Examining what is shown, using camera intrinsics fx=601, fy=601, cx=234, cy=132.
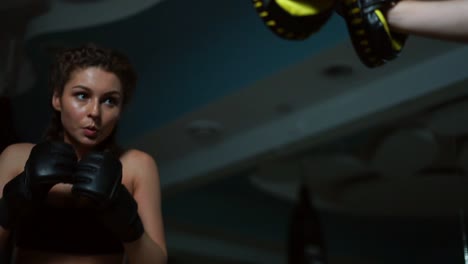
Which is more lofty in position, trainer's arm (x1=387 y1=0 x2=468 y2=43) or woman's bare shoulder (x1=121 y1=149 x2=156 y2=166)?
trainer's arm (x1=387 y1=0 x2=468 y2=43)

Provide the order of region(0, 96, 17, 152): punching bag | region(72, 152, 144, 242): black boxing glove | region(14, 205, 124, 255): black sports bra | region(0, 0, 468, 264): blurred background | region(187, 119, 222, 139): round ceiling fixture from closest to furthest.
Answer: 1. region(72, 152, 144, 242): black boxing glove
2. region(14, 205, 124, 255): black sports bra
3. region(0, 96, 17, 152): punching bag
4. region(0, 0, 468, 264): blurred background
5. region(187, 119, 222, 139): round ceiling fixture

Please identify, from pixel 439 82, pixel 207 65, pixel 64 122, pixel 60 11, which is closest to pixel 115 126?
pixel 64 122

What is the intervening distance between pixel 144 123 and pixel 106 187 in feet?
6.63

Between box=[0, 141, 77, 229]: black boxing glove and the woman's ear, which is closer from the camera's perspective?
box=[0, 141, 77, 229]: black boxing glove

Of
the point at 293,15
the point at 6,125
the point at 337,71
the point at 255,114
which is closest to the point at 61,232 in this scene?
the point at 6,125

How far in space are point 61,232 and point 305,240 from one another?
6.21 feet

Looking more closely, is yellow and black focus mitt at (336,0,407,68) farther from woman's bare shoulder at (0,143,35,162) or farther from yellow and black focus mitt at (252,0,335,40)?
woman's bare shoulder at (0,143,35,162)

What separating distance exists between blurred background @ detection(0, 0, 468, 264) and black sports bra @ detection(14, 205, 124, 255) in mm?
237

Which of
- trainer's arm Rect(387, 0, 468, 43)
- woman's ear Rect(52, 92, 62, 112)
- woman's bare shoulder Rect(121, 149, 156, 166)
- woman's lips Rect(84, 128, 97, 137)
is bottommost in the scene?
woman's bare shoulder Rect(121, 149, 156, 166)

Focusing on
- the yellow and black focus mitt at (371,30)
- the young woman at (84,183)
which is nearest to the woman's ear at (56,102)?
the young woman at (84,183)

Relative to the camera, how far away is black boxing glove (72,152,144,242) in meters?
0.87

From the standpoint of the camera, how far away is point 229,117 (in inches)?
121

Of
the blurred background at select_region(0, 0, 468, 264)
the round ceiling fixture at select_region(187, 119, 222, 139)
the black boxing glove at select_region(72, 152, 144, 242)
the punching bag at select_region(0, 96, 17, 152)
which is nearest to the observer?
the black boxing glove at select_region(72, 152, 144, 242)

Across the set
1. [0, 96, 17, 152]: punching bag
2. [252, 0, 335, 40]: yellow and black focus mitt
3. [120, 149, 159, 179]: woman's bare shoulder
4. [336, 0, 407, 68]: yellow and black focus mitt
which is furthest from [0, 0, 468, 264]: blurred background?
[336, 0, 407, 68]: yellow and black focus mitt
